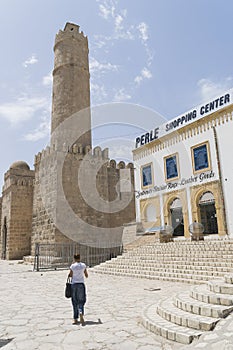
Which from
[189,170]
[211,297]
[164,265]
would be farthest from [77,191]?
[211,297]

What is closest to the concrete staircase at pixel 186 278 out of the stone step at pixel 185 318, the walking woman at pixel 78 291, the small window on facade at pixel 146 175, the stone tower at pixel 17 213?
the stone step at pixel 185 318

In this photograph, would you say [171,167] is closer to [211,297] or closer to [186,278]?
[186,278]

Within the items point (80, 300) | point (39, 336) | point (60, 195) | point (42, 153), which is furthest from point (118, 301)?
point (42, 153)

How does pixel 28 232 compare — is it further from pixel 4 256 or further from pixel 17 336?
pixel 17 336

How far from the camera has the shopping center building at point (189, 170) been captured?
12.5m

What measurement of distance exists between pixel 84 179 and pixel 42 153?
2.93 metres

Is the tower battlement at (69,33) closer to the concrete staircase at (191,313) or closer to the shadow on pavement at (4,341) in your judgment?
the concrete staircase at (191,313)

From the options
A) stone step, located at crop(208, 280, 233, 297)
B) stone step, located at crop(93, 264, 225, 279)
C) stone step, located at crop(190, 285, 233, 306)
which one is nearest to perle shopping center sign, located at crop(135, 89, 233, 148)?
stone step, located at crop(93, 264, 225, 279)

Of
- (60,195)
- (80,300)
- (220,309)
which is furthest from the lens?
(60,195)

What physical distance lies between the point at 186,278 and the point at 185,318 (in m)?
4.51

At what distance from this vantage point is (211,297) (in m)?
3.97

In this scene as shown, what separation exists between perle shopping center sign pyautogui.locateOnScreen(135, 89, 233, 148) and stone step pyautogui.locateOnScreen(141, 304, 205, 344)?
10.9m

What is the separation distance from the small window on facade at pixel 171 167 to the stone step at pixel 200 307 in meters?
10.9

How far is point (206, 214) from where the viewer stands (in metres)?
14.9
